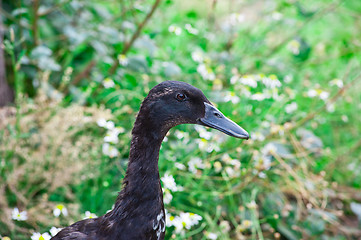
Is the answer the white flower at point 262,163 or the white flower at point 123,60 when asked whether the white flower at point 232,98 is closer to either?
the white flower at point 262,163

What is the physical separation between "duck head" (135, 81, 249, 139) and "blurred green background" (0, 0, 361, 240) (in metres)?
0.45

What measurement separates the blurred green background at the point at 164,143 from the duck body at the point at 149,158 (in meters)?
0.38

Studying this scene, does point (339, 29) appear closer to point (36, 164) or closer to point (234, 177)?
point (234, 177)

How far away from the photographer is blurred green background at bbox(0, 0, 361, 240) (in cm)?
222

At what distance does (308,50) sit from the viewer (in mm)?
3070

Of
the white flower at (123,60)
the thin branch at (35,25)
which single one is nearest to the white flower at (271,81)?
the white flower at (123,60)

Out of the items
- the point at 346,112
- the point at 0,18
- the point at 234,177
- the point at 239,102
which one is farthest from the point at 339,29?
the point at 0,18

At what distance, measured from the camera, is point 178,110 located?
162cm

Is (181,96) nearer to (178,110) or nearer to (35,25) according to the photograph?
(178,110)

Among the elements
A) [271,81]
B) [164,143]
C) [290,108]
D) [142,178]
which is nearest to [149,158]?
[142,178]

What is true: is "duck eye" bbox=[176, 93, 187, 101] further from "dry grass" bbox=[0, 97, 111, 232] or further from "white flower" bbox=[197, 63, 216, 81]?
"white flower" bbox=[197, 63, 216, 81]

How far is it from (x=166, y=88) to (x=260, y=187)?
1.19 meters

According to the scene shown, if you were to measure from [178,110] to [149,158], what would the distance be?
22 centimetres

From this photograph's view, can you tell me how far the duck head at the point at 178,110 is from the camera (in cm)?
158
